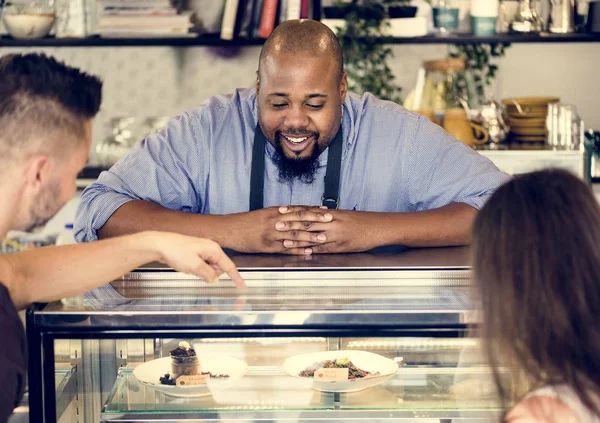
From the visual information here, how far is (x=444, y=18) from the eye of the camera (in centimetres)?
408

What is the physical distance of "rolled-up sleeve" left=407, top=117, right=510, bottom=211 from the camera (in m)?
2.52

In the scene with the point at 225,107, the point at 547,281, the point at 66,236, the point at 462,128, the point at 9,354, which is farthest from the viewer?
the point at 66,236

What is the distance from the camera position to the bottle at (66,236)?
4.08 meters

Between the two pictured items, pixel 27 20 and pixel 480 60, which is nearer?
pixel 27 20

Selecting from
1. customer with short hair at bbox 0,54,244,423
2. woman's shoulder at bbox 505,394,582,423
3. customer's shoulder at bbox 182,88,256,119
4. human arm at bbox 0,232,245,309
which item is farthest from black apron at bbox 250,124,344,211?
woman's shoulder at bbox 505,394,582,423

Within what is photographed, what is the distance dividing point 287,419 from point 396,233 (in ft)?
2.10

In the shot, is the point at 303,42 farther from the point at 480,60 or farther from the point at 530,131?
the point at 480,60

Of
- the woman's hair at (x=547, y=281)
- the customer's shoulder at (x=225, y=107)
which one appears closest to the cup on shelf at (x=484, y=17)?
the customer's shoulder at (x=225, y=107)

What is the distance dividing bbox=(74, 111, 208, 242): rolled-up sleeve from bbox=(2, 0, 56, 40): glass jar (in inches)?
68.9

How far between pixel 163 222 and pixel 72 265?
66 centimetres

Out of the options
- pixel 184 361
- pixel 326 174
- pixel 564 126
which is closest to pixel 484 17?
pixel 564 126

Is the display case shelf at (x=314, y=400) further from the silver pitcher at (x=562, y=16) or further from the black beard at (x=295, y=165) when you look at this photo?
the silver pitcher at (x=562, y=16)

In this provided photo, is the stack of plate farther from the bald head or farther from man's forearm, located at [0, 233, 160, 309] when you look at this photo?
man's forearm, located at [0, 233, 160, 309]

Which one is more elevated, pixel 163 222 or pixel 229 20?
pixel 229 20
